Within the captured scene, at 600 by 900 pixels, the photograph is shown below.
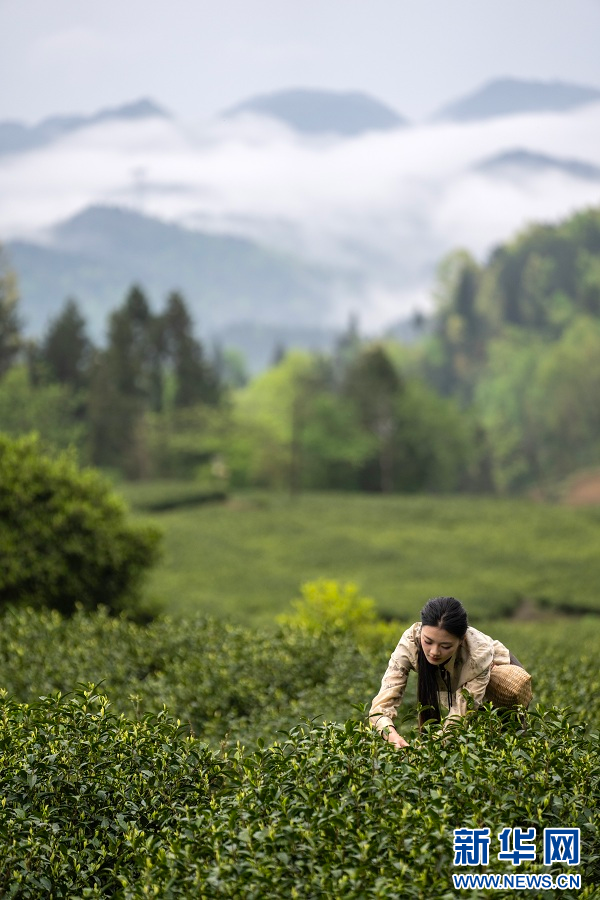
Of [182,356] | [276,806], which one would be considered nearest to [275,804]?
[276,806]

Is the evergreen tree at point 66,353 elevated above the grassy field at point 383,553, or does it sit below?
above

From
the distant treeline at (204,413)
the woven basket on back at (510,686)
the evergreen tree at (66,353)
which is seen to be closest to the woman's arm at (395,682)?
the woven basket on back at (510,686)

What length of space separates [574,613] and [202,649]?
15.4 metres

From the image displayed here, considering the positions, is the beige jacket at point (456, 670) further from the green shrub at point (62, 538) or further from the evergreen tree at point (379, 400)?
the evergreen tree at point (379, 400)

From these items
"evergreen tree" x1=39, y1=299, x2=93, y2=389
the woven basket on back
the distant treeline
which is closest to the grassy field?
the distant treeline

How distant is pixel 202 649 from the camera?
9.89 metres

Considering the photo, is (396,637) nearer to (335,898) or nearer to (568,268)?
(335,898)

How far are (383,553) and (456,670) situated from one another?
25.3 meters

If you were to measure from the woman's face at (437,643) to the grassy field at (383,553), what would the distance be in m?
14.1

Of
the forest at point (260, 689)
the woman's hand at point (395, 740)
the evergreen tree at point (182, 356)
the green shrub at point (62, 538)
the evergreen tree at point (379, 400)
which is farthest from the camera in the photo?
the evergreen tree at point (182, 356)

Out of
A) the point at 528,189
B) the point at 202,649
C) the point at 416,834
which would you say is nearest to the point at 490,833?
the point at 416,834

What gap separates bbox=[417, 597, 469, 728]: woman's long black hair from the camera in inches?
175

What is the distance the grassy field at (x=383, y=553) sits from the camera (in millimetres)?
23422

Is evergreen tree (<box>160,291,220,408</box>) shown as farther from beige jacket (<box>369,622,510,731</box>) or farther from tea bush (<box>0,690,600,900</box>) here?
beige jacket (<box>369,622,510,731</box>)
